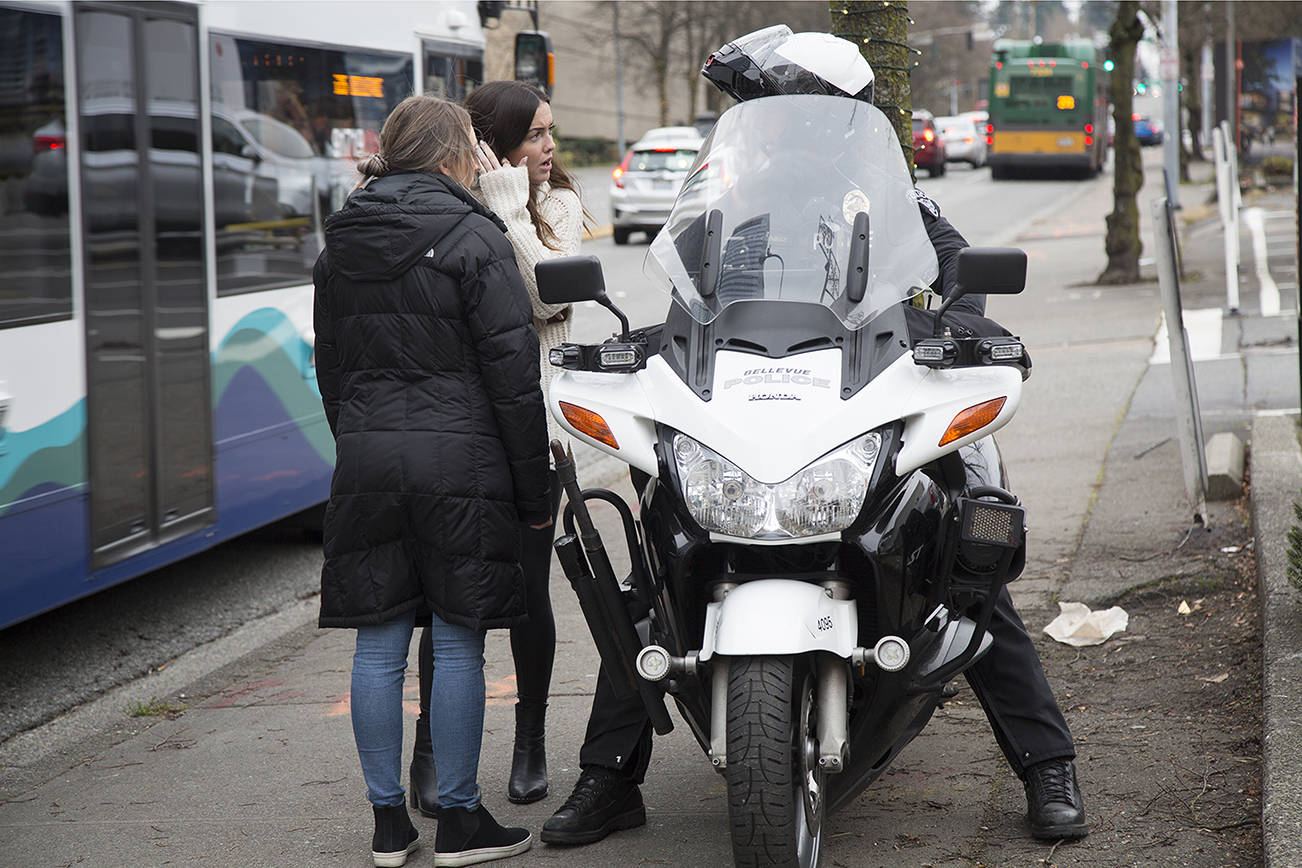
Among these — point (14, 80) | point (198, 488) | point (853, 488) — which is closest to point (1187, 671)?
point (853, 488)

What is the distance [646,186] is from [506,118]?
68.4ft

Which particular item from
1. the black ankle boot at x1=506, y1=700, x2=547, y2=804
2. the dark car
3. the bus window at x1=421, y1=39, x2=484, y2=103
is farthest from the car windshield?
the dark car

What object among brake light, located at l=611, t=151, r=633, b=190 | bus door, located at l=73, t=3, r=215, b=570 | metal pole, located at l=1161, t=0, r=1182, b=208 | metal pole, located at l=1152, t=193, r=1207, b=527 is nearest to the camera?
bus door, located at l=73, t=3, r=215, b=570

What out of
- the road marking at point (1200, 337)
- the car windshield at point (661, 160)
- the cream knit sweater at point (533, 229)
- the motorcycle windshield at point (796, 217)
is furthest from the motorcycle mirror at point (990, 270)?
the car windshield at point (661, 160)

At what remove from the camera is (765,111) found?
364 cm

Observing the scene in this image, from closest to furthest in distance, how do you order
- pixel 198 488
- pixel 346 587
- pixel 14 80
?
pixel 346 587, pixel 14 80, pixel 198 488

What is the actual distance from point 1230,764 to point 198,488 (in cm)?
404

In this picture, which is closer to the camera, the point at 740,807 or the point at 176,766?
the point at 740,807

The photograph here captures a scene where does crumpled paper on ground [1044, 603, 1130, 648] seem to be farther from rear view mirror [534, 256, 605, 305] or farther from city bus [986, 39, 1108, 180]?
city bus [986, 39, 1108, 180]

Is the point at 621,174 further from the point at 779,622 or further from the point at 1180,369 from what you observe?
the point at 779,622

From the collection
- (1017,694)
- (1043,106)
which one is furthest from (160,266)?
(1043,106)

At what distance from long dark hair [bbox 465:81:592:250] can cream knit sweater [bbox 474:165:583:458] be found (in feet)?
0.10

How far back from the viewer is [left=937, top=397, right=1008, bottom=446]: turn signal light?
313cm

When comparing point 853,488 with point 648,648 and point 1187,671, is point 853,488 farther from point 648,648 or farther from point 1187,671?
point 1187,671
